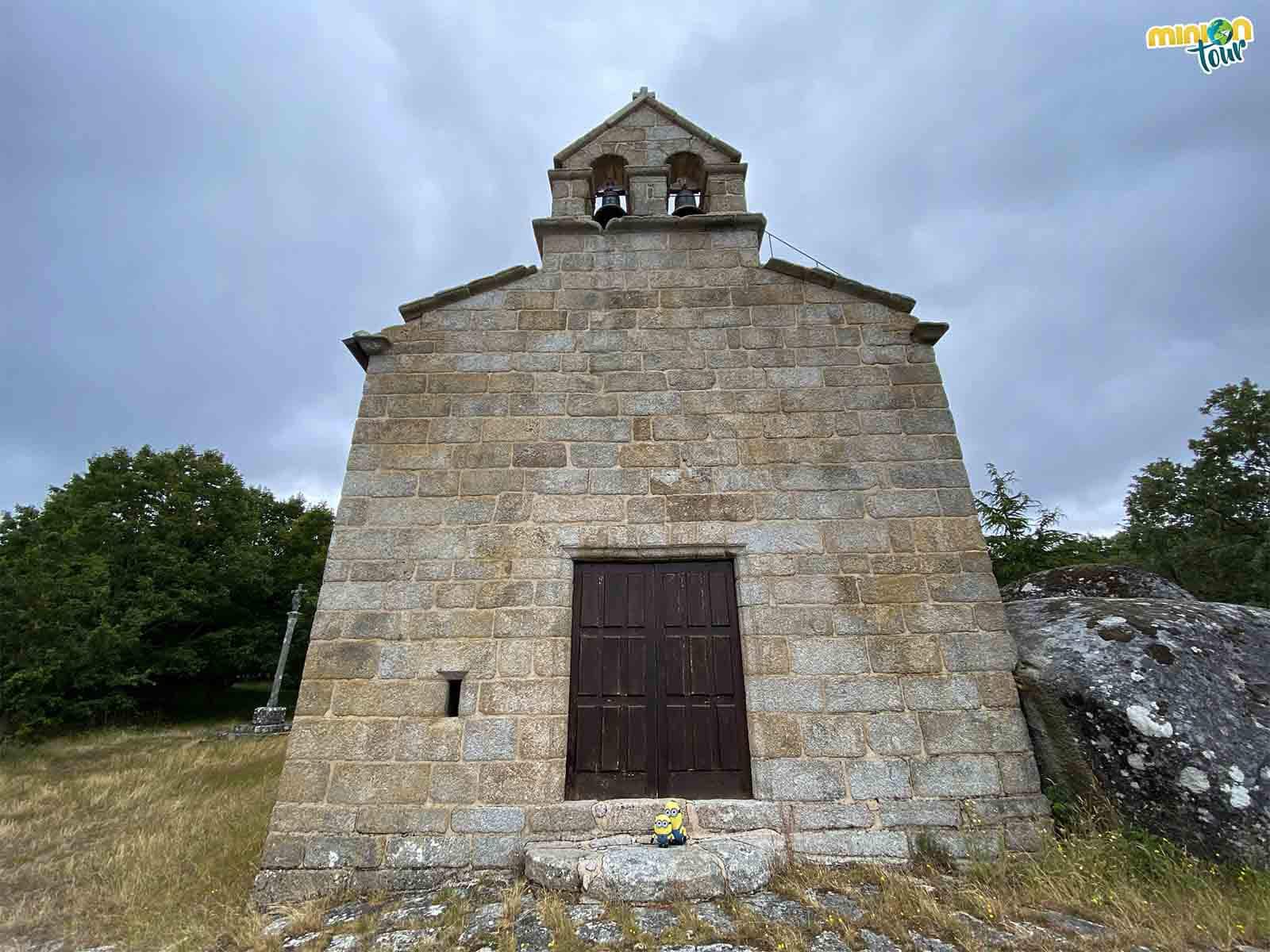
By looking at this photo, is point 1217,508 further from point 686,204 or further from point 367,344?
point 367,344

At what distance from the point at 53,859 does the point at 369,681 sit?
4.17 metres

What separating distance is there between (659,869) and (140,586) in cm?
2678

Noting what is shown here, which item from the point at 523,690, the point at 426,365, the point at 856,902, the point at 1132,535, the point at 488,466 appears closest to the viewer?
the point at 856,902

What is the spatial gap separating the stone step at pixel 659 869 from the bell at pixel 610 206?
609 centimetres

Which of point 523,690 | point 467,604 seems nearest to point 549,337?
point 467,604

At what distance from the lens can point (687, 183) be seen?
6.80 meters

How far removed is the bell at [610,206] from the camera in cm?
652

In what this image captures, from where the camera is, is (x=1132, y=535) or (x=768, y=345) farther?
(x=1132, y=535)

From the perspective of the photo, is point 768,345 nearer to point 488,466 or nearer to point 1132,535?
point 488,466

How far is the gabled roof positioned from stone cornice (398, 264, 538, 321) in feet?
5.66

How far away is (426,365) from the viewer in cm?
546

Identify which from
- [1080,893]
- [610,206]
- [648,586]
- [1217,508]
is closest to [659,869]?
[648,586]

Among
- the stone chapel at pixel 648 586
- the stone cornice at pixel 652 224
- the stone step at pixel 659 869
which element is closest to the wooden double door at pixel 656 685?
the stone chapel at pixel 648 586

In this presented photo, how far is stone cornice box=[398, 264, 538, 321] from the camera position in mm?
5617
